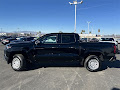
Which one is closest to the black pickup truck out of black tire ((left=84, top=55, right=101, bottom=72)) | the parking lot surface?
black tire ((left=84, top=55, right=101, bottom=72))

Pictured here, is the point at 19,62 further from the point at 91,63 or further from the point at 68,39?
the point at 91,63

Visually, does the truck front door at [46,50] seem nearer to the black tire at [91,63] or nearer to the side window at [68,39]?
the side window at [68,39]

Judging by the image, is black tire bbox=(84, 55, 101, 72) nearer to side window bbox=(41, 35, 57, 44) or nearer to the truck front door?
the truck front door

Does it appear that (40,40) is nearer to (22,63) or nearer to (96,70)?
(22,63)

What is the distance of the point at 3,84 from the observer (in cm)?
374

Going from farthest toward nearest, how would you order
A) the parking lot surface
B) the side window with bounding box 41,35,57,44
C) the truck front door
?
1. the side window with bounding box 41,35,57,44
2. the truck front door
3. the parking lot surface

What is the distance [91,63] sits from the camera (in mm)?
5227

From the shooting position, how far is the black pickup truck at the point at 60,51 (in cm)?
509

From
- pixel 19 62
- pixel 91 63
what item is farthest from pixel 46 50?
pixel 91 63

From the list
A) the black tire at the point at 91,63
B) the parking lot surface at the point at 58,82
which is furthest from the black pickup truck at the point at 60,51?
the parking lot surface at the point at 58,82

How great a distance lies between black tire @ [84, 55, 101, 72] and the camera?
17.0ft

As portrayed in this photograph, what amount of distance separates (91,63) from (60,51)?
1698mm

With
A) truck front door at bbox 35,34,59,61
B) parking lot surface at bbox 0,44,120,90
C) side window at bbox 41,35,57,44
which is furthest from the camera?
side window at bbox 41,35,57,44

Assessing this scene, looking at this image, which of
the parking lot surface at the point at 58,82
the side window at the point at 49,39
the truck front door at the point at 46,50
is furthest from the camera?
the side window at the point at 49,39
